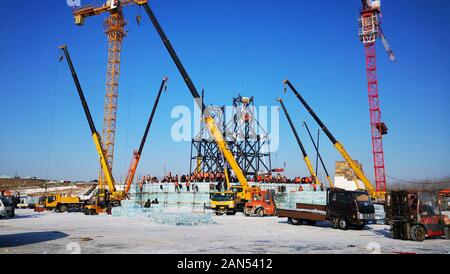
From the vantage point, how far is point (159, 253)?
10.8 m

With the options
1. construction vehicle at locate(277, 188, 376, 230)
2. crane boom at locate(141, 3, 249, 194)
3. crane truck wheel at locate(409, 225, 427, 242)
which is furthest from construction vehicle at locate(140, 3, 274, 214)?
crane truck wheel at locate(409, 225, 427, 242)

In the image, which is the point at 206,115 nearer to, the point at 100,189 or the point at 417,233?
the point at 100,189

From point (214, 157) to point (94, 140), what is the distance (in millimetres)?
29561

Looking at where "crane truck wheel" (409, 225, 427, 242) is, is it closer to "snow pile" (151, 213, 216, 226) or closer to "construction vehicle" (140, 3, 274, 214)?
"snow pile" (151, 213, 216, 226)

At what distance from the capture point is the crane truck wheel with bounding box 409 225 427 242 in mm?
14398

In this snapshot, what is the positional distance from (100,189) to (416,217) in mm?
32876

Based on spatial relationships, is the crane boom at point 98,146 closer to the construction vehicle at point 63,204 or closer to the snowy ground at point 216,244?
the construction vehicle at point 63,204

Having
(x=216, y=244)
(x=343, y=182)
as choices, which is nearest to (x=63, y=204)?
(x=216, y=244)

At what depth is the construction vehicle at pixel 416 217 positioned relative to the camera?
1457cm

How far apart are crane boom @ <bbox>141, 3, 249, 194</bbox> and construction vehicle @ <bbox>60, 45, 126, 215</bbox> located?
11456 millimetres

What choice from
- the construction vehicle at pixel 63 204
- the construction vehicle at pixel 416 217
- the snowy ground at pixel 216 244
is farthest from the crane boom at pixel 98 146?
the construction vehicle at pixel 416 217

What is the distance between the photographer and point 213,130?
110ft

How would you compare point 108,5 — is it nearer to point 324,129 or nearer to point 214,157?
point 214,157
